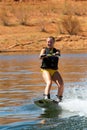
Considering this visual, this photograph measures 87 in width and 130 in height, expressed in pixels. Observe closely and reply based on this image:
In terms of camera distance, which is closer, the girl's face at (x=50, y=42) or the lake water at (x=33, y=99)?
the lake water at (x=33, y=99)

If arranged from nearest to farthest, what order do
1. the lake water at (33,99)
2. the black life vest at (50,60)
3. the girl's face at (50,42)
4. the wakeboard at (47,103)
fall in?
the lake water at (33,99) → the wakeboard at (47,103) → the girl's face at (50,42) → the black life vest at (50,60)

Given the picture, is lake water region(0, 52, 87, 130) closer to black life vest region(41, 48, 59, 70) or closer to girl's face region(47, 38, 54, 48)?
black life vest region(41, 48, 59, 70)

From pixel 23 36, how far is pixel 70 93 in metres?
24.8

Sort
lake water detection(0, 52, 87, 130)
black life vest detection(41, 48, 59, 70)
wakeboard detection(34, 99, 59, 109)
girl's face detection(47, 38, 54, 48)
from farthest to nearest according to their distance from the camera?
1. black life vest detection(41, 48, 59, 70)
2. girl's face detection(47, 38, 54, 48)
3. wakeboard detection(34, 99, 59, 109)
4. lake water detection(0, 52, 87, 130)

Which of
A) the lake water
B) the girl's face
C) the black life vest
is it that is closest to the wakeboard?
the lake water

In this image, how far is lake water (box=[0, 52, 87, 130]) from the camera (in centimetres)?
1016

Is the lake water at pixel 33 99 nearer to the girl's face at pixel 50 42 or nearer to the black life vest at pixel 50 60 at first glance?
the black life vest at pixel 50 60

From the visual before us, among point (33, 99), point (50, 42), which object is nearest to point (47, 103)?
point (50, 42)

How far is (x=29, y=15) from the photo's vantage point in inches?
1981

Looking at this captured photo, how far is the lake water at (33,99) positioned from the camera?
10156 mm

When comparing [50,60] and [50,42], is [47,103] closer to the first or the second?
[50,60]

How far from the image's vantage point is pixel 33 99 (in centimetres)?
1399

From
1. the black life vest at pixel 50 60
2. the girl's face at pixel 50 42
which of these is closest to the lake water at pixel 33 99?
the black life vest at pixel 50 60

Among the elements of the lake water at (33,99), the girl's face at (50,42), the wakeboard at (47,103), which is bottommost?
the lake water at (33,99)
